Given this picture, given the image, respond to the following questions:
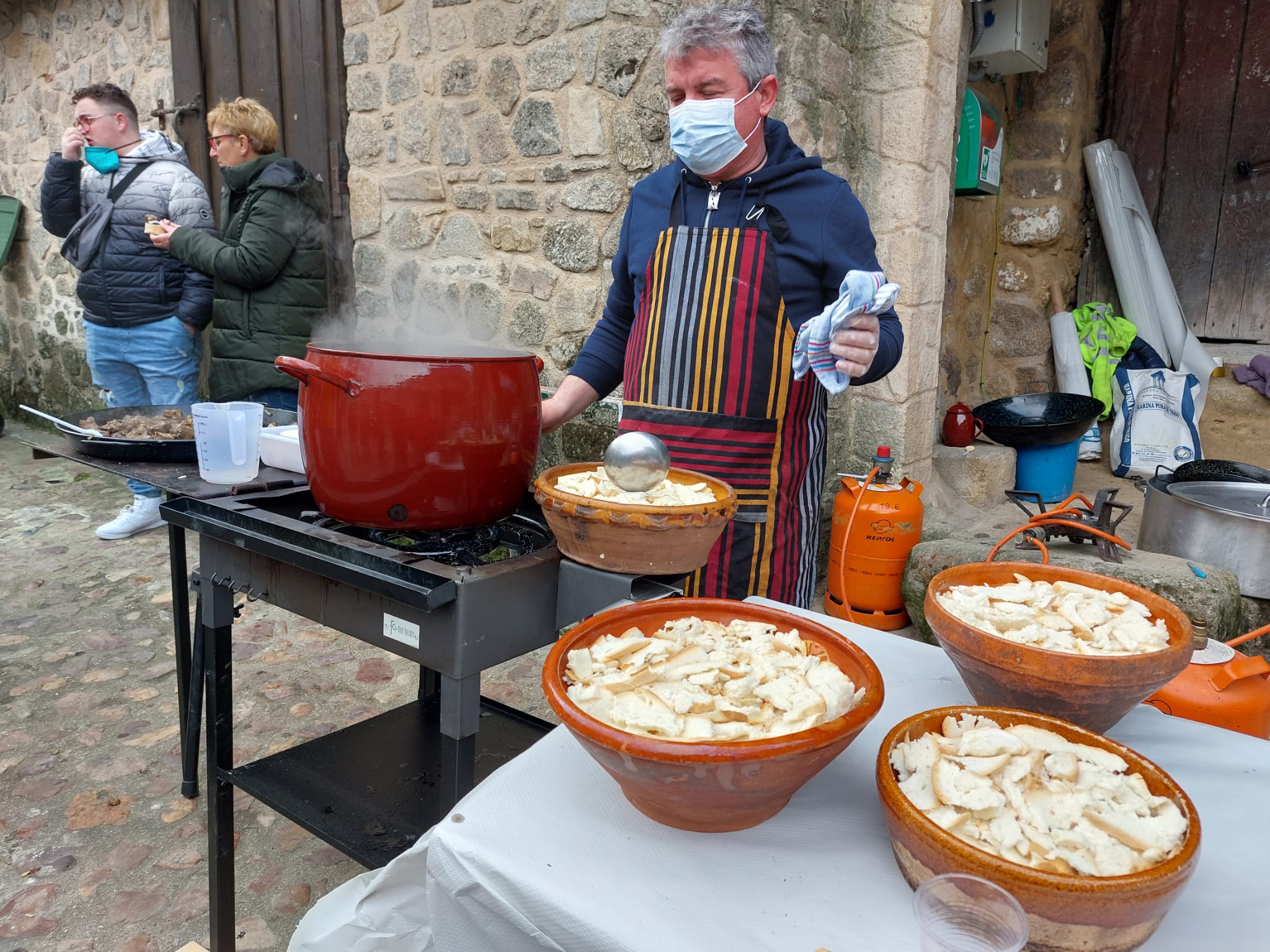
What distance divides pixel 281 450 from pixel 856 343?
122 centimetres

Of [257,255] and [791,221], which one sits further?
[257,255]

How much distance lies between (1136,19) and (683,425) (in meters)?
4.91

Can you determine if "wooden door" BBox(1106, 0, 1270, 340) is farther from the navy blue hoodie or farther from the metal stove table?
the metal stove table

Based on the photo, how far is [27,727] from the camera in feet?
8.86

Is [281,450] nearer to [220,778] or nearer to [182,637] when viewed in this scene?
[220,778]

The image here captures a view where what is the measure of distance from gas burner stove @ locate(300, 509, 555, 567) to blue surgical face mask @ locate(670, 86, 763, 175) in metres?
0.98

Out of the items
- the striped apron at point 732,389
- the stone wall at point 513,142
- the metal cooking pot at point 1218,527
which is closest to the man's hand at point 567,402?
the striped apron at point 732,389

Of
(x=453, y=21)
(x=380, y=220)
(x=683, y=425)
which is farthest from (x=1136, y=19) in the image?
(x=683, y=425)

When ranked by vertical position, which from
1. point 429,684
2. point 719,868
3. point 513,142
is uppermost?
point 513,142

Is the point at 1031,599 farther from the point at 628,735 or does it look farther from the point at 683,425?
the point at 683,425

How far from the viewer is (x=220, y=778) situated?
67.4 inches

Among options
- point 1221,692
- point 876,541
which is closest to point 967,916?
point 1221,692

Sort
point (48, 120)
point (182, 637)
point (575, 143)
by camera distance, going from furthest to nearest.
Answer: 1. point (48, 120)
2. point (575, 143)
3. point (182, 637)

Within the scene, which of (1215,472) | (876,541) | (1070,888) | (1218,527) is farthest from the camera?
(1215,472)
